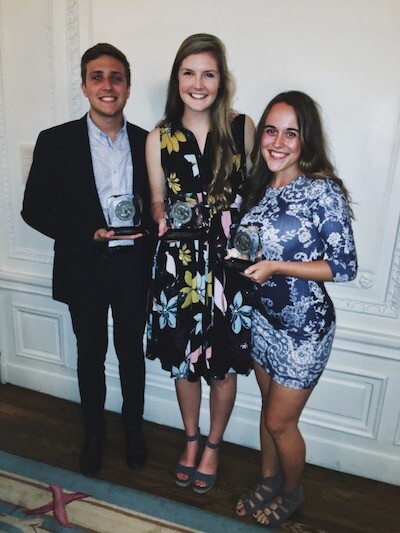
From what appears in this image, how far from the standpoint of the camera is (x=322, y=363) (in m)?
1.63

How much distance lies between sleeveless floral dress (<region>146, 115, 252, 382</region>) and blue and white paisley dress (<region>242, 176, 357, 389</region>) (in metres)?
0.14

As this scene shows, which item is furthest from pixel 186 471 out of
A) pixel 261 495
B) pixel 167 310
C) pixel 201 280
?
pixel 201 280

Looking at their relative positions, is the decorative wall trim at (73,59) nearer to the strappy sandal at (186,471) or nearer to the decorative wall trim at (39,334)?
the decorative wall trim at (39,334)

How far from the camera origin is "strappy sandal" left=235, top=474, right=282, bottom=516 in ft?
6.41

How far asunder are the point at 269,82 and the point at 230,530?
1.83 metres

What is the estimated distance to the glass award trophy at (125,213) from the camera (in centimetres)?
172

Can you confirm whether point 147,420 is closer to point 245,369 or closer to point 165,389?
point 165,389

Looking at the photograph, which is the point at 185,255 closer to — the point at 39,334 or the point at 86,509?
the point at 86,509

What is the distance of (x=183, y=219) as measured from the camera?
1.66 meters

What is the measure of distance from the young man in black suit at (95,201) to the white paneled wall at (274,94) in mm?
357

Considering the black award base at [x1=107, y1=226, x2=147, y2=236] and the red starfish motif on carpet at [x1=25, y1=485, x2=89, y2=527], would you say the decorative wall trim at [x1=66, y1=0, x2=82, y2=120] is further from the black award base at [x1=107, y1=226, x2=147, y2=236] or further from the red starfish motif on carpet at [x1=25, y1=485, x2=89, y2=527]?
the red starfish motif on carpet at [x1=25, y1=485, x2=89, y2=527]

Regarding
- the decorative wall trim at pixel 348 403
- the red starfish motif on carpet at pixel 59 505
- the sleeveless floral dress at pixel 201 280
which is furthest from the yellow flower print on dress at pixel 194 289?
the red starfish motif on carpet at pixel 59 505

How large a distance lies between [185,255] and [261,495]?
1058 millimetres

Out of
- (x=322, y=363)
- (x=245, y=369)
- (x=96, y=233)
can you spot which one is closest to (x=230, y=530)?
(x=245, y=369)
